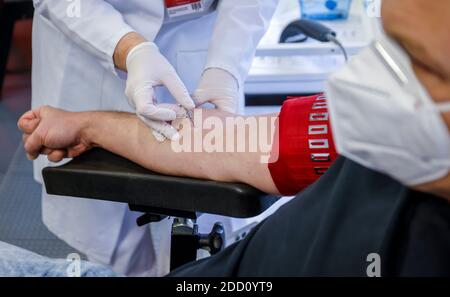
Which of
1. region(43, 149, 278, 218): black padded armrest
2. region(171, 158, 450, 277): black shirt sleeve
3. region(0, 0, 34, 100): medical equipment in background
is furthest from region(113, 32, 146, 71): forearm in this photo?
region(0, 0, 34, 100): medical equipment in background

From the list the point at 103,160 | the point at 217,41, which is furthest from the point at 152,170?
the point at 217,41

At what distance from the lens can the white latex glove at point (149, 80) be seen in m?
1.18

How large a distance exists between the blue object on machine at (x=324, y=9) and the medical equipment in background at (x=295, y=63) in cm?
11

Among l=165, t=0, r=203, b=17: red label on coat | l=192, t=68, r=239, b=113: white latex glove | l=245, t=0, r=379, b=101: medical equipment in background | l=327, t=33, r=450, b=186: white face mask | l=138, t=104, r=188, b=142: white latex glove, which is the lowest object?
l=245, t=0, r=379, b=101: medical equipment in background

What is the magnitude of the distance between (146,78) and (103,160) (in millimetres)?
199

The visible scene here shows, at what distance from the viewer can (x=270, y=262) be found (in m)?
0.89

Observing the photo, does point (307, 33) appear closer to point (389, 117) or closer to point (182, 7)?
point (182, 7)

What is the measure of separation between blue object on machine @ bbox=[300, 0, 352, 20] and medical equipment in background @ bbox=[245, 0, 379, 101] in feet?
0.35

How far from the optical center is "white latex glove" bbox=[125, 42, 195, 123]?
118 cm

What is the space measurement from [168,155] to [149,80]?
0.60 ft

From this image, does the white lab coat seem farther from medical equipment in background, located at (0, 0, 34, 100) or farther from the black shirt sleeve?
medical equipment in background, located at (0, 0, 34, 100)

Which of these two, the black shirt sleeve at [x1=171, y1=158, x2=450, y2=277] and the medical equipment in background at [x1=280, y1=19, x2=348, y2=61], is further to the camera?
the medical equipment in background at [x1=280, y1=19, x2=348, y2=61]

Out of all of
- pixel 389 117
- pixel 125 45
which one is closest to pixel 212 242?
pixel 125 45

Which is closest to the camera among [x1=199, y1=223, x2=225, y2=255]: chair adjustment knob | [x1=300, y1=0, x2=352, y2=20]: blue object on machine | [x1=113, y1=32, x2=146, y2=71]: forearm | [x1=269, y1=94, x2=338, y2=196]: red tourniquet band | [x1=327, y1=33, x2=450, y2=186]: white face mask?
[x1=327, y1=33, x2=450, y2=186]: white face mask
